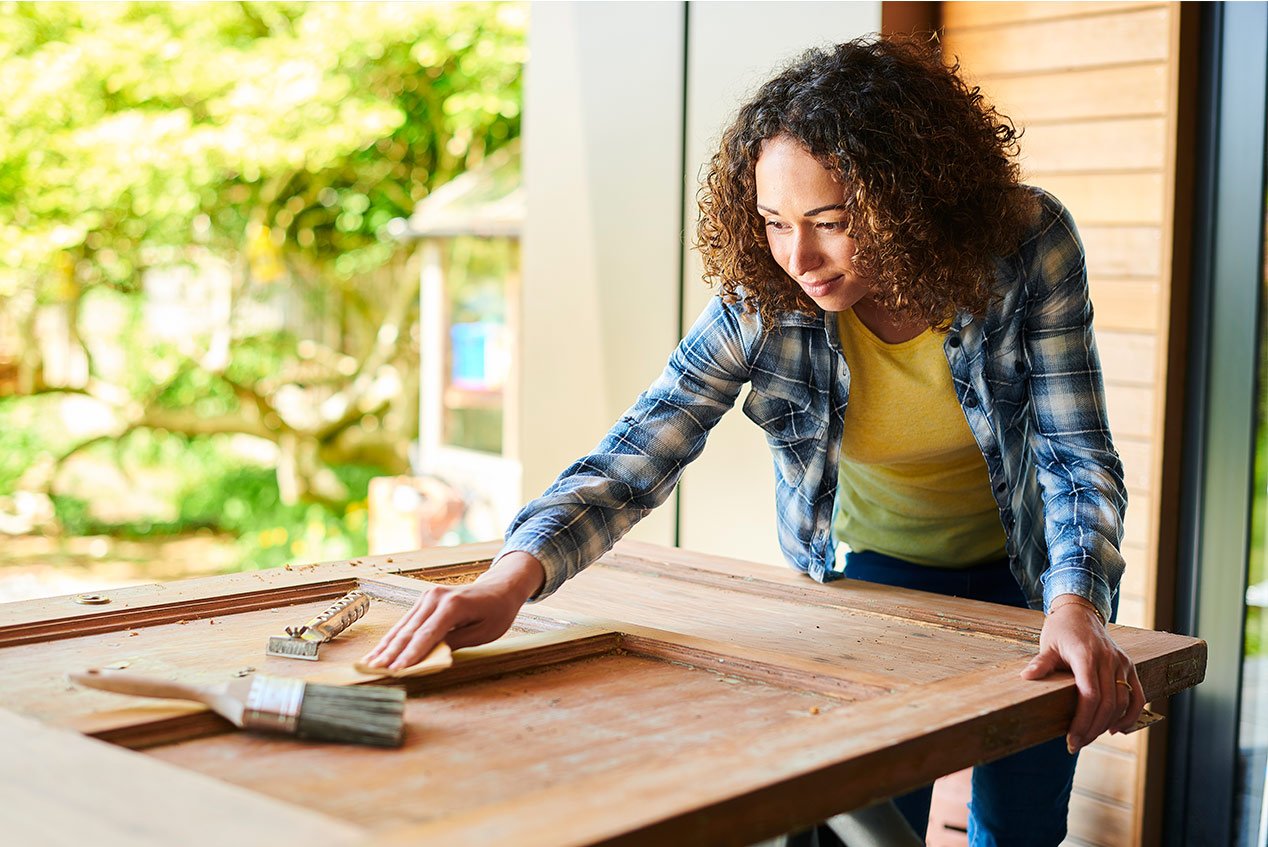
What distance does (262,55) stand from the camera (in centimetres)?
799

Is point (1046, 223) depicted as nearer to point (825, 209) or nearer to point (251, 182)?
point (825, 209)

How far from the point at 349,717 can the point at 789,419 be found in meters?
0.87

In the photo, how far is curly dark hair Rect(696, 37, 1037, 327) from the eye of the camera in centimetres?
153

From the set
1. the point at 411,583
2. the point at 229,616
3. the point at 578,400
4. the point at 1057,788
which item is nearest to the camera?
the point at 229,616

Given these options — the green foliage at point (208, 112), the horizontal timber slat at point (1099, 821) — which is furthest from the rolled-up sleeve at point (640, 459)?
the green foliage at point (208, 112)

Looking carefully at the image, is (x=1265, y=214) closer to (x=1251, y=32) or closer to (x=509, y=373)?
(x=1251, y=32)

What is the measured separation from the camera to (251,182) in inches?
348

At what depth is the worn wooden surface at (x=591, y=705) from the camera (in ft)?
3.06

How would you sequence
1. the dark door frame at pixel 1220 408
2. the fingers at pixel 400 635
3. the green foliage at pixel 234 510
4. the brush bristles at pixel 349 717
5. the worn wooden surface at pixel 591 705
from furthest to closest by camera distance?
the green foliage at pixel 234 510 → the dark door frame at pixel 1220 408 → the fingers at pixel 400 635 → the brush bristles at pixel 349 717 → the worn wooden surface at pixel 591 705

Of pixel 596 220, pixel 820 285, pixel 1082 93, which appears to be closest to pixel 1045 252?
pixel 820 285

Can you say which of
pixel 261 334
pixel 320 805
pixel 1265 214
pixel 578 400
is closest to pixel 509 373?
pixel 261 334

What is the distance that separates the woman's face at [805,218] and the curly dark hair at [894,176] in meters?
0.01

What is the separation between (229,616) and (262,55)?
280 inches

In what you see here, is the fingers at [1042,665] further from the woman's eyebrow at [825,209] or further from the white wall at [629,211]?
the white wall at [629,211]
